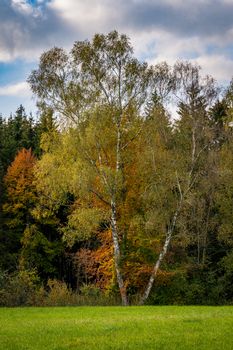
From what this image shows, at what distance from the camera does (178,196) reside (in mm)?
34938

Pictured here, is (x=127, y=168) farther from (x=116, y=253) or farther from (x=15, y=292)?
(x=15, y=292)

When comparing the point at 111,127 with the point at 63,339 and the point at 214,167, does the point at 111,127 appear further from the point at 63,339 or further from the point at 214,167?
the point at 63,339

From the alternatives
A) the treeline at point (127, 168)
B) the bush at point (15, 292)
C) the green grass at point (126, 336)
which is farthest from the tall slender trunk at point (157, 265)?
the green grass at point (126, 336)

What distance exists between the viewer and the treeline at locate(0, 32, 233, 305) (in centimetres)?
3102

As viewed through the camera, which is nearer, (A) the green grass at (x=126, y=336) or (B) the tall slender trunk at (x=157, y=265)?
(A) the green grass at (x=126, y=336)

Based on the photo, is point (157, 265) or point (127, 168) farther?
point (127, 168)

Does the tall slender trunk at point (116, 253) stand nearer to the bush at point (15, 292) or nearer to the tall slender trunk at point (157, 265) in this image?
the tall slender trunk at point (157, 265)

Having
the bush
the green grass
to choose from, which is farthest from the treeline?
the green grass

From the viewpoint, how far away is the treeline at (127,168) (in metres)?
31.0

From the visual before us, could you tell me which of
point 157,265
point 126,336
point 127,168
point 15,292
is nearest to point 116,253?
point 157,265

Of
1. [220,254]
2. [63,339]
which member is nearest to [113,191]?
[220,254]

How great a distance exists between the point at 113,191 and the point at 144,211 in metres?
4.04

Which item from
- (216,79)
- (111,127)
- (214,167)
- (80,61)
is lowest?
(214,167)

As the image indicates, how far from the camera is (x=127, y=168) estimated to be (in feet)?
115
